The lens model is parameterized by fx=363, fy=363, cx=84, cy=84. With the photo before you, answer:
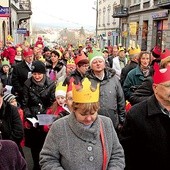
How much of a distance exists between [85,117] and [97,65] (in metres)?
2.35

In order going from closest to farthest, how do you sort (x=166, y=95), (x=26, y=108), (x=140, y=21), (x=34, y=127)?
(x=166, y=95), (x=34, y=127), (x=26, y=108), (x=140, y=21)

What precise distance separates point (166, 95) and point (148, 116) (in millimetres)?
236

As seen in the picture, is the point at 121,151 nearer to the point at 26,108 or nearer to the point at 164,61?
the point at 164,61

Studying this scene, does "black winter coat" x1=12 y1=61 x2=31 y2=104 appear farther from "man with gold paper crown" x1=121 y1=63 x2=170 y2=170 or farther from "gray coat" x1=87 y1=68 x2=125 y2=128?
"man with gold paper crown" x1=121 y1=63 x2=170 y2=170

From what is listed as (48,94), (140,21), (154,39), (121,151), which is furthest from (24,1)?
(121,151)

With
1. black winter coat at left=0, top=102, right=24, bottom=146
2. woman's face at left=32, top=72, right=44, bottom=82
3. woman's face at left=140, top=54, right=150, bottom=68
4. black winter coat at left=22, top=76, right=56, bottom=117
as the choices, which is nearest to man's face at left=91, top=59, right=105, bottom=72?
black winter coat at left=22, top=76, right=56, bottom=117

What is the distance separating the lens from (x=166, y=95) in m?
2.74

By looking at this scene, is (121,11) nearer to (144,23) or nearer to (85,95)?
(144,23)

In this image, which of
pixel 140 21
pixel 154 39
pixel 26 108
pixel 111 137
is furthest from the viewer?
pixel 140 21

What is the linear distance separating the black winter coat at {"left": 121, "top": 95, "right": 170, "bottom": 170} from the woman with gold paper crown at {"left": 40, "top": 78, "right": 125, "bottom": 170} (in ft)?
0.60

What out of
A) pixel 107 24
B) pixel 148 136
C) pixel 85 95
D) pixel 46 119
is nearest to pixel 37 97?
pixel 46 119

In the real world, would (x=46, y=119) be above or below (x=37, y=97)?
below

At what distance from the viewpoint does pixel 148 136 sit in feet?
9.34

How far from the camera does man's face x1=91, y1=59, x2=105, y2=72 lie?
5020mm
